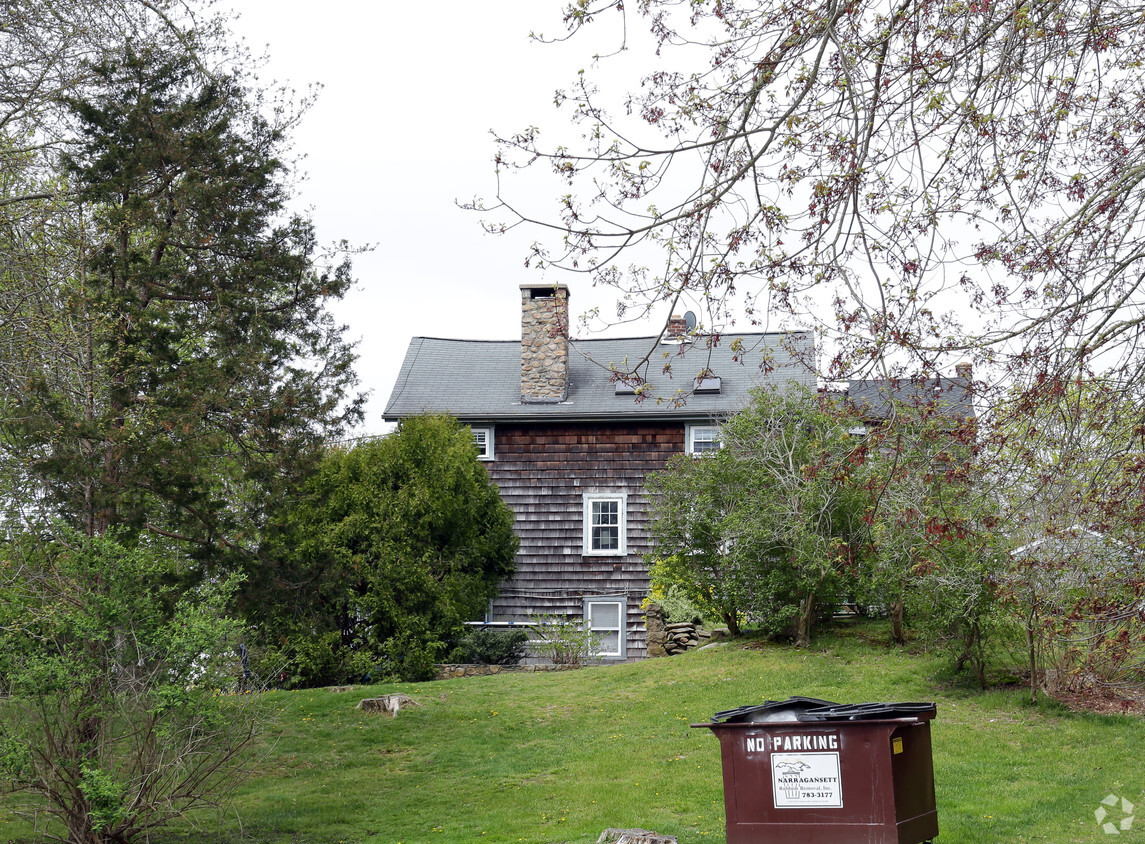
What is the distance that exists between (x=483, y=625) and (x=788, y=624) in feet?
22.8

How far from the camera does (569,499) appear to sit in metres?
21.4

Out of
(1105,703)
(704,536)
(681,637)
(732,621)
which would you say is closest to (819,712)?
(1105,703)

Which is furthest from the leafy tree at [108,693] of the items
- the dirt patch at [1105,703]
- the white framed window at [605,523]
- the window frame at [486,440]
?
the window frame at [486,440]

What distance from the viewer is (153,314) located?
36.0 ft

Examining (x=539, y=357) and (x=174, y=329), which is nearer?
(x=174, y=329)

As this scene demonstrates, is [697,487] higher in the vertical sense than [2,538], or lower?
higher

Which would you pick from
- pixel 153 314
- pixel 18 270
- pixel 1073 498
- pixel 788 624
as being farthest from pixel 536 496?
pixel 1073 498

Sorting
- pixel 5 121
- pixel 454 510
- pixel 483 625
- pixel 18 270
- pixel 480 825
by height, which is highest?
pixel 5 121

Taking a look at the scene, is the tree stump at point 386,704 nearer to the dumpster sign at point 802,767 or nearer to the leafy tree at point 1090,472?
the dumpster sign at point 802,767

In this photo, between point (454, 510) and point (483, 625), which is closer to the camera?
point (454, 510)

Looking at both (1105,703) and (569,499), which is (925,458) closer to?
(1105,703)

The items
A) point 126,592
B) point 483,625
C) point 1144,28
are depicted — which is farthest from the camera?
point 483,625

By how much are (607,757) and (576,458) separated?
10.4m

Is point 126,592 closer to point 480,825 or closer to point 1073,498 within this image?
point 480,825
